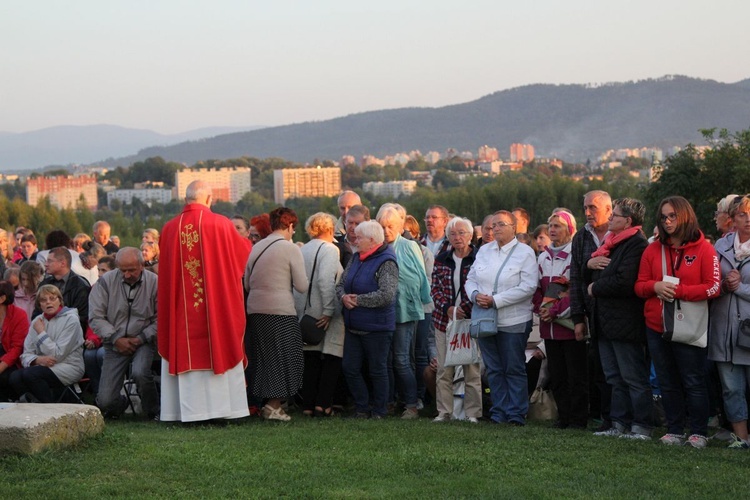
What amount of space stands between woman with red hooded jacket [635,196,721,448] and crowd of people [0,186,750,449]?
0.01 metres

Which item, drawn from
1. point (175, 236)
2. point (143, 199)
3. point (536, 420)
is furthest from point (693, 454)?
point (143, 199)

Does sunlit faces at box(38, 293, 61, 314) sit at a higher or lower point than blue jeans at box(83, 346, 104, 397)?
higher

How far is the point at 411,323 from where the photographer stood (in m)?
10.1

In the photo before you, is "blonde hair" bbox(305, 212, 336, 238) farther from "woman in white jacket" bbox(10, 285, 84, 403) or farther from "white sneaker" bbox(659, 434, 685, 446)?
"white sneaker" bbox(659, 434, 685, 446)

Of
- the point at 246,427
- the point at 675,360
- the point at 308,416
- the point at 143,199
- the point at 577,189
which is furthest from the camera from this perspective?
the point at 143,199

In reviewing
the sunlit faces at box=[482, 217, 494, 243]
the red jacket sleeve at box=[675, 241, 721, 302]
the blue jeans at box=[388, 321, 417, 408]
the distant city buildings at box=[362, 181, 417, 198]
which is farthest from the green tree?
the distant city buildings at box=[362, 181, 417, 198]

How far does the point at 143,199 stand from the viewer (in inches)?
5241

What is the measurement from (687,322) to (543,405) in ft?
7.44

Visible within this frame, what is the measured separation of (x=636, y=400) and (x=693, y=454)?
0.83 metres

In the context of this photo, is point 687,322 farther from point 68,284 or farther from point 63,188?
point 63,188

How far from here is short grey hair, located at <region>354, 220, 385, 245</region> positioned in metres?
9.62

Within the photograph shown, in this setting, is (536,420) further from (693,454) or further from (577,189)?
(577,189)

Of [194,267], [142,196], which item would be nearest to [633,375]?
[194,267]

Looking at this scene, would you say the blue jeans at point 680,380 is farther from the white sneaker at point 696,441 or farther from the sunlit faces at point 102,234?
the sunlit faces at point 102,234
